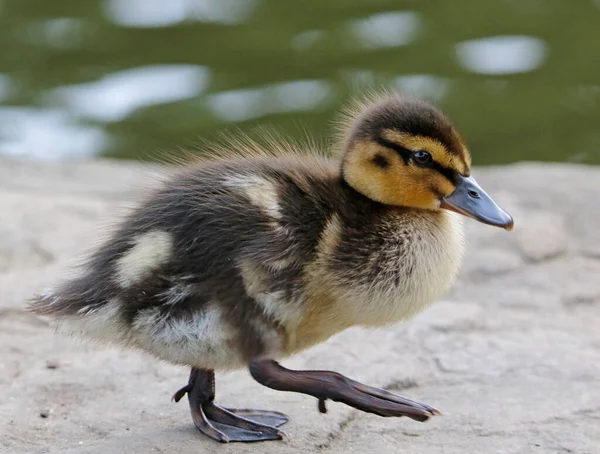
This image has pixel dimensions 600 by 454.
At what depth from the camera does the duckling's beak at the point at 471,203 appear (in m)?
3.37

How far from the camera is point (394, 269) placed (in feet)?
10.7

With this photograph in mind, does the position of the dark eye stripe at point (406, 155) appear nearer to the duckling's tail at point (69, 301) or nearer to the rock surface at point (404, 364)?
the rock surface at point (404, 364)

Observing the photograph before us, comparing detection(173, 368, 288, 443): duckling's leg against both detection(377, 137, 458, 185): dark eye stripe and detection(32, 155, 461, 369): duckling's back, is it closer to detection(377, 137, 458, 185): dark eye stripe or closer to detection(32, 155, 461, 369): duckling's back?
detection(32, 155, 461, 369): duckling's back

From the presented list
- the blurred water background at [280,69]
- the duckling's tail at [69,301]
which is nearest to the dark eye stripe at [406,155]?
the duckling's tail at [69,301]

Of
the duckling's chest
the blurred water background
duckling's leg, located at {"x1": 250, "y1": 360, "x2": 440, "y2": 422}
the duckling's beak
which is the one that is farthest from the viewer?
the blurred water background

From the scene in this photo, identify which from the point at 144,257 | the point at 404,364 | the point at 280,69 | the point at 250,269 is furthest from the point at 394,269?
the point at 280,69

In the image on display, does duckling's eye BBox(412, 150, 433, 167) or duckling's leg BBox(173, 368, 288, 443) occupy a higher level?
duckling's eye BBox(412, 150, 433, 167)

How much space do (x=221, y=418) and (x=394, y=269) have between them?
0.69m

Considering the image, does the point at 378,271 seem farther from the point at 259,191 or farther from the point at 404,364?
the point at 404,364

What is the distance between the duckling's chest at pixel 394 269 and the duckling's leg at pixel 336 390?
0.21 meters

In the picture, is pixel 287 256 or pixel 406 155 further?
pixel 406 155

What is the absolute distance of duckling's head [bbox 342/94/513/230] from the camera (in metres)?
3.29

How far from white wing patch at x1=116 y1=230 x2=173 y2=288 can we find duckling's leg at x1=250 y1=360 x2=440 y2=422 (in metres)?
0.36

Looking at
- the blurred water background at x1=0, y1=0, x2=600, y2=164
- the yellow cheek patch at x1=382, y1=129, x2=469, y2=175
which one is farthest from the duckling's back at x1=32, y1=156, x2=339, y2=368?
the blurred water background at x1=0, y1=0, x2=600, y2=164
